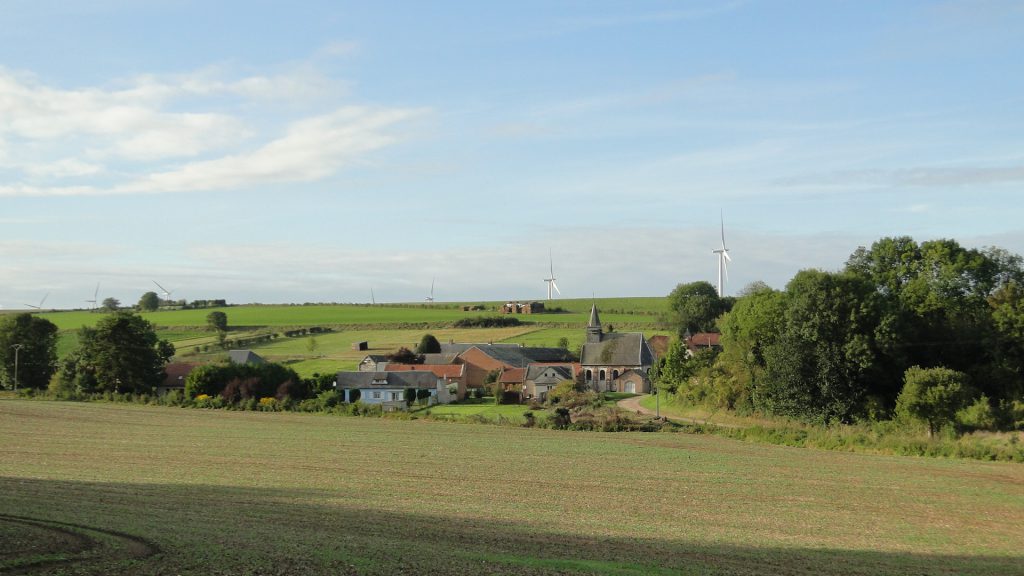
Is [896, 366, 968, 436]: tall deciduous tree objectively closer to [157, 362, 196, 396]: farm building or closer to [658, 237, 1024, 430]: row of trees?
[658, 237, 1024, 430]: row of trees

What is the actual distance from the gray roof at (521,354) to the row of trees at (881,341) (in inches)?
1660

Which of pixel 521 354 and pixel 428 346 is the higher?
pixel 428 346

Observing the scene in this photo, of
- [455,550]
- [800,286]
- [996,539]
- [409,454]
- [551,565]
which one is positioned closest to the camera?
[551,565]

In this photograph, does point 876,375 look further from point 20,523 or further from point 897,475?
point 20,523

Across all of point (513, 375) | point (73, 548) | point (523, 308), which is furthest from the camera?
point (523, 308)

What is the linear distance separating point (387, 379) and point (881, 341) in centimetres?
5001

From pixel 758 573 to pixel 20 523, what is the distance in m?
14.7

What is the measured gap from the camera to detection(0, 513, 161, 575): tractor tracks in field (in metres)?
14.1

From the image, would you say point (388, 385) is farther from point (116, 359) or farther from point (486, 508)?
point (486, 508)

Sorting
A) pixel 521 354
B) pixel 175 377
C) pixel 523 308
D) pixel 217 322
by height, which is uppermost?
pixel 523 308

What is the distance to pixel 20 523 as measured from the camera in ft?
58.5

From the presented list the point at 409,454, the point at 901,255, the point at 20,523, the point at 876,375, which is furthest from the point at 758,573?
the point at 901,255

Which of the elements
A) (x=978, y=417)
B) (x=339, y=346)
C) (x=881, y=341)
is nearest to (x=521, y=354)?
(x=339, y=346)

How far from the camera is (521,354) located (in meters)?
111
